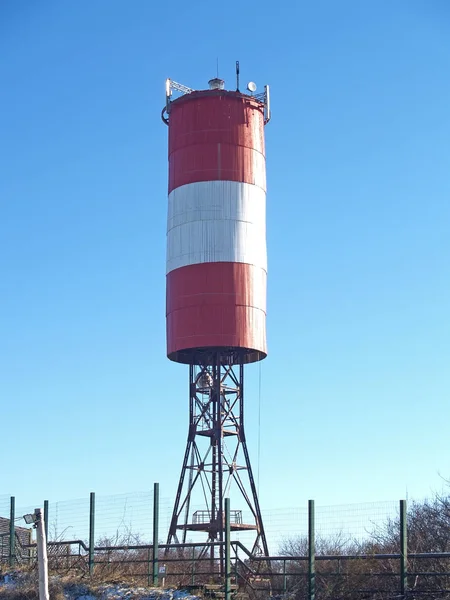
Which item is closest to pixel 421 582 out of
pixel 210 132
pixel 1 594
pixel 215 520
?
pixel 1 594

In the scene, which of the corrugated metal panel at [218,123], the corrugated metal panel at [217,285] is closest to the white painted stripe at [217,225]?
the corrugated metal panel at [217,285]

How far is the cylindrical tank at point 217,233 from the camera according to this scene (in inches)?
1474

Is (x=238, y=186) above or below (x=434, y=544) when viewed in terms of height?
above

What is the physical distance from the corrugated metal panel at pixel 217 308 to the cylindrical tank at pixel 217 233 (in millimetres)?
38

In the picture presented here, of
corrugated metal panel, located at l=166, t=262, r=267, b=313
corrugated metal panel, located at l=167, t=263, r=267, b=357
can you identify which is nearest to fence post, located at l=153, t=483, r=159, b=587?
corrugated metal panel, located at l=167, t=263, r=267, b=357

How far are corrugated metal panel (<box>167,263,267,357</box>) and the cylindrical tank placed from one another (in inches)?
1.5

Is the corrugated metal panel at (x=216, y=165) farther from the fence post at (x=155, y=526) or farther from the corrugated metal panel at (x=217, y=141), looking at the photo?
the fence post at (x=155, y=526)

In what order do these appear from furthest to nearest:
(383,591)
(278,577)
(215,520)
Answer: (215,520), (278,577), (383,591)

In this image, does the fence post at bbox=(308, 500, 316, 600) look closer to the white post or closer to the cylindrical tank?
the white post

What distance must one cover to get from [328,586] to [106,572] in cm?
625

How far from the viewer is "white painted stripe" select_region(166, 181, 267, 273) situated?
1483 inches

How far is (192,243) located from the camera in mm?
37938

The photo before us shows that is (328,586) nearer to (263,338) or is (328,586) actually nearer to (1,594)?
(1,594)

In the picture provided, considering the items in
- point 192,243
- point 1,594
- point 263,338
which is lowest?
point 1,594
